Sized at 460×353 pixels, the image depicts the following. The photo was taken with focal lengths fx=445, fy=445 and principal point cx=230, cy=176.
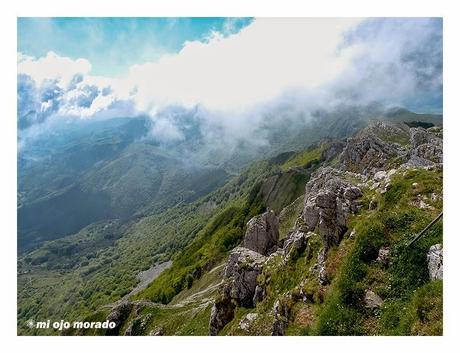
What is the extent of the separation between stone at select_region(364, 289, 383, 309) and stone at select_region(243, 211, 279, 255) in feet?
70.1

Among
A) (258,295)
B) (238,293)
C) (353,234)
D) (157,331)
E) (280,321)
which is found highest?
(353,234)

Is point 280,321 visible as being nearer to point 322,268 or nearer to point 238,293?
point 322,268

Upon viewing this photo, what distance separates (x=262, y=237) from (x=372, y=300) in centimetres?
2226

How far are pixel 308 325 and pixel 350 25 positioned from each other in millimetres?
12017

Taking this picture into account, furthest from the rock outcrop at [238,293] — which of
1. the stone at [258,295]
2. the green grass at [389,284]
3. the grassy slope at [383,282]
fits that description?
the green grass at [389,284]

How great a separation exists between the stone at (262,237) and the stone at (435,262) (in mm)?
21600

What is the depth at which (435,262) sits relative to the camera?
13.5 metres

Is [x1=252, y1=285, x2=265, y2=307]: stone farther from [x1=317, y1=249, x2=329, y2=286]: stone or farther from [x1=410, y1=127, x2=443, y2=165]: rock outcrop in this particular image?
[x1=410, y1=127, x2=443, y2=165]: rock outcrop

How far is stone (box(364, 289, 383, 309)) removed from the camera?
13.4 m

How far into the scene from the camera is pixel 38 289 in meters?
188

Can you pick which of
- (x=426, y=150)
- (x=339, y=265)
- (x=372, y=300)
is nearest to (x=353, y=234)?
(x=339, y=265)
